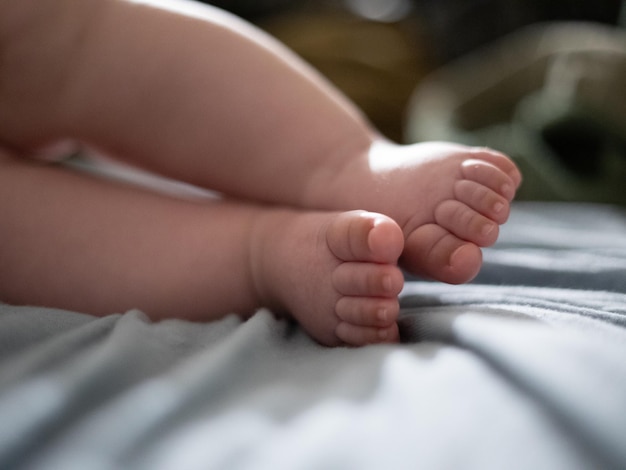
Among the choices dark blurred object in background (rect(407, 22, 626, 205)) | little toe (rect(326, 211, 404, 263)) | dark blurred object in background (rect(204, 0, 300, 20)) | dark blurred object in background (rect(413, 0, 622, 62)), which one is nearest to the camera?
little toe (rect(326, 211, 404, 263))

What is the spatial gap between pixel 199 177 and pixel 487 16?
1057 mm

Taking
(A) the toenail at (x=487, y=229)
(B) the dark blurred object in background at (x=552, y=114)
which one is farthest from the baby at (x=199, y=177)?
(B) the dark blurred object in background at (x=552, y=114)

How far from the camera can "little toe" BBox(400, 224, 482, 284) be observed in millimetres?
429

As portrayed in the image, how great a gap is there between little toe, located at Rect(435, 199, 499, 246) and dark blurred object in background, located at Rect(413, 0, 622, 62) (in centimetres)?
106

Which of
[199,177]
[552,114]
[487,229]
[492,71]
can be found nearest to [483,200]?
[487,229]

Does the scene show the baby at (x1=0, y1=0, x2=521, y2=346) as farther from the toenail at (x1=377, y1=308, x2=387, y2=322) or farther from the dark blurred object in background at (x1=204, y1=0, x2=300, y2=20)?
the dark blurred object in background at (x1=204, y1=0, x2=300, y2=20)

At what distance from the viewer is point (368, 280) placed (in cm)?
39

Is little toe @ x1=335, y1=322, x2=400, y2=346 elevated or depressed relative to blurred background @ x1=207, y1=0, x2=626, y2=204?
elevated

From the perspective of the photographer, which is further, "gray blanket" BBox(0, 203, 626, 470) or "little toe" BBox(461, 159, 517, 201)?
"little toe" BBox(461, 159, 517, 201)

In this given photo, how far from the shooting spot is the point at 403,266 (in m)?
0.47

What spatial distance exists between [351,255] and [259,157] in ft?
0.55

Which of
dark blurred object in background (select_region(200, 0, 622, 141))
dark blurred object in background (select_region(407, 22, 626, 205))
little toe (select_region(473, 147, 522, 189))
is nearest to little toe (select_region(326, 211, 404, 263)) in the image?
little toe (select_region(473, 147, 522, 189))

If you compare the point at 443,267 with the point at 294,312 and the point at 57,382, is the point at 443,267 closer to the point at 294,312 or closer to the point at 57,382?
the point at 294,312

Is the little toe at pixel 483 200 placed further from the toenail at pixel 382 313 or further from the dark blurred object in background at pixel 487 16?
the dark blurred object in background at pixel 487 16
